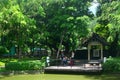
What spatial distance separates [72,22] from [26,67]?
382 inches

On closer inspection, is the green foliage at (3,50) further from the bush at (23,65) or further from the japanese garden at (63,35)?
the bush at (23,65)

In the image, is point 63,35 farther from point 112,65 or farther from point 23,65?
point 112,65

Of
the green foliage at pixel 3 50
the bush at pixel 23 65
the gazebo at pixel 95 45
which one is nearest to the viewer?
the bush at pixel 23 65

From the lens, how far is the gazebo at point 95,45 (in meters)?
39.2

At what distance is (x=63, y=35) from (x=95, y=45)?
4447mm

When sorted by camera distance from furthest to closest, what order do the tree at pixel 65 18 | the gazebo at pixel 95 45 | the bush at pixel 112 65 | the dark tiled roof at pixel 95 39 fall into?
the gazebo at pixel 95 45 < the dark tiled roof at pixel 95 39 < the tree at pixel 65 18 < the bush at pixel 112 65

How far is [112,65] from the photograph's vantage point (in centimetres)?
3066

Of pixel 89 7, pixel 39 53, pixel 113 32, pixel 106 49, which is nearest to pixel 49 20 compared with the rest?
pixel 89 7

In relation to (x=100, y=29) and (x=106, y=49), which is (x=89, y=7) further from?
(x=106, y=49)

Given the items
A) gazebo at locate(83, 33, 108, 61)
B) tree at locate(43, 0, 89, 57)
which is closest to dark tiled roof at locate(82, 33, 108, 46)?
gazebo at locate(83, 33, 108, 61)

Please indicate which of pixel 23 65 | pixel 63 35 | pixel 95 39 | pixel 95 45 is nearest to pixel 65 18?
pixel 63 35

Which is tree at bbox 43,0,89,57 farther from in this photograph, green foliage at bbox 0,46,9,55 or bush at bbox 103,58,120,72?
green foliage at bbox 0,46,9,55

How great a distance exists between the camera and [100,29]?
42875 millimetres

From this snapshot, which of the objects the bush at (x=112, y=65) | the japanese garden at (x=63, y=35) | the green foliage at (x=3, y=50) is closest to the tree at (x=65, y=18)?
the japanese garden at (x=63, y=35)
